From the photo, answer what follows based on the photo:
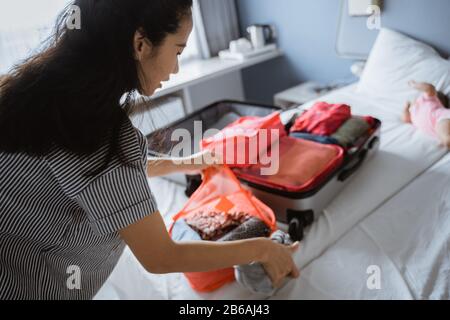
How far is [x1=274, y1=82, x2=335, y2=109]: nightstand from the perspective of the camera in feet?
6.68

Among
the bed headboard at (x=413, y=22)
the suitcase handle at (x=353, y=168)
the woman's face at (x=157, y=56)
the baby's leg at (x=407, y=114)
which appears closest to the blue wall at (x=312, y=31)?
the bed headboard at (x=413, y=22)

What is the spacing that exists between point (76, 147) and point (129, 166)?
8 cm

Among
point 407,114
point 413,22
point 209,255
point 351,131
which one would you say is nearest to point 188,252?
point 209,255

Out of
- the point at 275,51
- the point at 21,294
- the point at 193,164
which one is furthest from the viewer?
the point at 275,51

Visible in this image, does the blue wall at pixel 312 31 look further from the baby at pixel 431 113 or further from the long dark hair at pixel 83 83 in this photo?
the long dark hair at pixel 83 83

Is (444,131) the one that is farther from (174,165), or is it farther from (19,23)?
(19,23)

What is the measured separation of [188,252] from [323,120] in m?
0.83

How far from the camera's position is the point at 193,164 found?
3.27 ft

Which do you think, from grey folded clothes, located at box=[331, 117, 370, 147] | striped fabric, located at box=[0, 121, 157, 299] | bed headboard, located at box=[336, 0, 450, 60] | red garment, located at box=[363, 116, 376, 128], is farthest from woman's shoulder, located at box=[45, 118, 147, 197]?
bed headboard, located at box=[336, 0, 450, 60]

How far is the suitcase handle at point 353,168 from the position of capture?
1.03 metres

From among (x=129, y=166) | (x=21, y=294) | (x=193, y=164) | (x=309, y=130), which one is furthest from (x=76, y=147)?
(x=309, y=130)

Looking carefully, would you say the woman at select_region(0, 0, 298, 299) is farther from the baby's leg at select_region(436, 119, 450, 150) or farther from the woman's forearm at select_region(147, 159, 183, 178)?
the baby's leg at select_region(436, 119, 450, 150)

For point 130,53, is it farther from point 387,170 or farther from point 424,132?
point 424,132

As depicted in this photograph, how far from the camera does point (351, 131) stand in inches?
46.5
